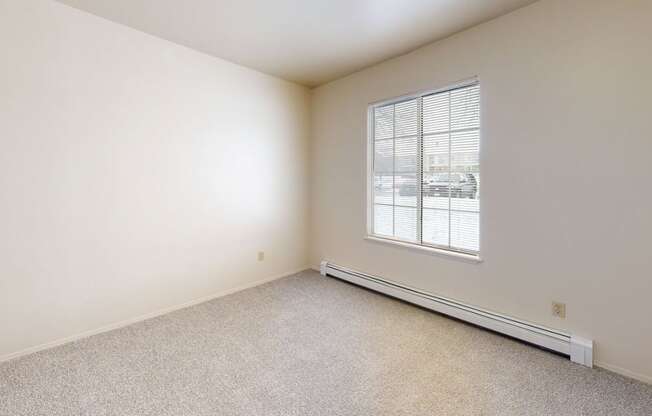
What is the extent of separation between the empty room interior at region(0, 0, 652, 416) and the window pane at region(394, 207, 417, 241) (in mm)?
25

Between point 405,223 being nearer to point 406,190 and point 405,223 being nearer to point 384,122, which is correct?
A: point 406,190

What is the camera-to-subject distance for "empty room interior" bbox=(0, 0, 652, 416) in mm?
1901

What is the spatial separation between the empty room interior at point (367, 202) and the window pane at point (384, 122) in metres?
0.03

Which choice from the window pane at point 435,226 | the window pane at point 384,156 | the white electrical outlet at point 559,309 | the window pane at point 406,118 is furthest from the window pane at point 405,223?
the white electrical outlet at point 559,309

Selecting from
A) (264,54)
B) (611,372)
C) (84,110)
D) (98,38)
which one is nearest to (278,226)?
(264,54)

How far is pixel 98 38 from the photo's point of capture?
246cm

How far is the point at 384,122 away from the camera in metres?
3.46

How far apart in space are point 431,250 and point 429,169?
0.81 meters

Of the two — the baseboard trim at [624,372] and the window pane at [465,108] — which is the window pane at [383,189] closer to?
the window pane at [465,108]

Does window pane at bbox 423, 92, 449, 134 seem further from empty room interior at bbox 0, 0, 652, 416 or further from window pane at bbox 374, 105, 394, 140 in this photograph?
window pane at bbox 374, 105, 394, 140

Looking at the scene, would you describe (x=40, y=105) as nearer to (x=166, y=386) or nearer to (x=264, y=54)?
(x=264, y=54)

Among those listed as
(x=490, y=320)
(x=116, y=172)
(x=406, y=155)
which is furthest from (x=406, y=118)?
(x=116, y=172)

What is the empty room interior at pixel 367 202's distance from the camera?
1901 millimetres

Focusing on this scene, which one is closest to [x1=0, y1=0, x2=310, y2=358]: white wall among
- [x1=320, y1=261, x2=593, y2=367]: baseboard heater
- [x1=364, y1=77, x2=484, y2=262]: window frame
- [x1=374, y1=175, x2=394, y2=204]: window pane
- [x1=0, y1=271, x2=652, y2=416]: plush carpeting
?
[x1=0, y1=271, x2=652, y2=416]: plush carpeting
